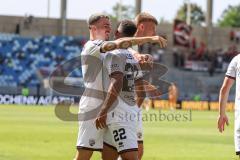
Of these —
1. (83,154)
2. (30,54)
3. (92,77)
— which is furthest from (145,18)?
(30,54)

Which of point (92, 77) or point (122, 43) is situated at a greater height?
point (122, 43)

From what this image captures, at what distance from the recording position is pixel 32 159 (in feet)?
Result: 48.0

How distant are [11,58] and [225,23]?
263 feet

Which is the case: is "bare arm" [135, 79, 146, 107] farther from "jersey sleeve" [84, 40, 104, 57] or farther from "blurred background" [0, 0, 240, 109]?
"blurred background" [0, 0, 240, 109]

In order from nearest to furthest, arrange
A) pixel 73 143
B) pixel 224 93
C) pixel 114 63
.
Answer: pixel 114 63
pixel 224 93
pixel 73 143

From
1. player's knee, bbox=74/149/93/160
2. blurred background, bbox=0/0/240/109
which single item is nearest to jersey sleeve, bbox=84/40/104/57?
player's knee, bbox=74/149/93/160

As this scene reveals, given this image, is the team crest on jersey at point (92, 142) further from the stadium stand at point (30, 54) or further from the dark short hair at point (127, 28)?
the stadium stand at point (30, 54)

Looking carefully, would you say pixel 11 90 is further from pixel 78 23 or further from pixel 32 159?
pixel 32 159

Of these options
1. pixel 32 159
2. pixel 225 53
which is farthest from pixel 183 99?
pixel 32 159

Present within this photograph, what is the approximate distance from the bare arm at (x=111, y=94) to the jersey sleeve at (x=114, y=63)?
63 millimetres

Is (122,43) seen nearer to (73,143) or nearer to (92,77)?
(92,77)

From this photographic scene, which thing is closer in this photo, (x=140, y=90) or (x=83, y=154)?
(x=83, y=154)

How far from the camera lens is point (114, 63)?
29.2ft

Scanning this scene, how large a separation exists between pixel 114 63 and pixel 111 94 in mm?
400
